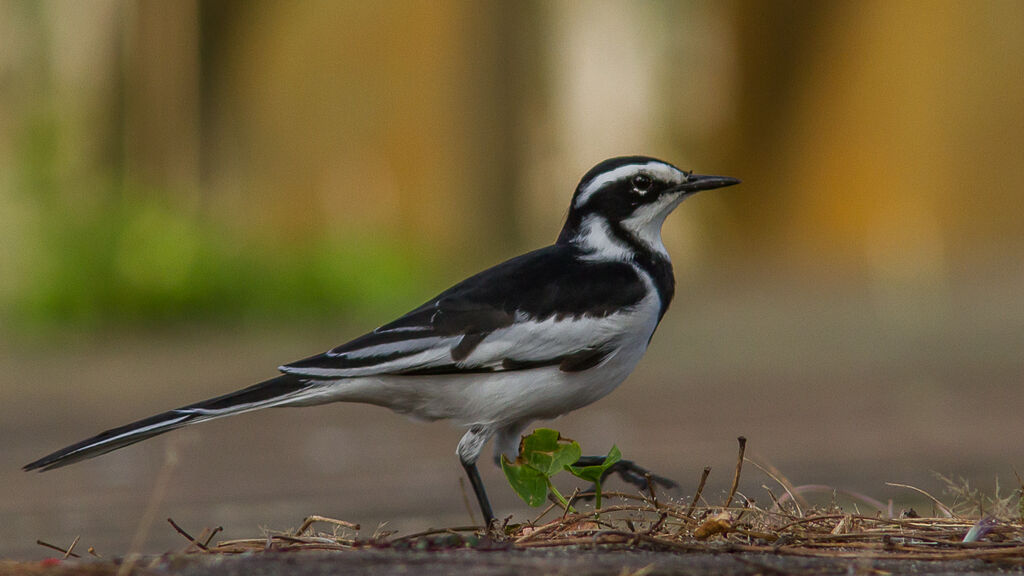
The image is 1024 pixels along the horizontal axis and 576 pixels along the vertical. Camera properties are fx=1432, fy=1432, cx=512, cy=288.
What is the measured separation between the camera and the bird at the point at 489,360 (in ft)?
14.5

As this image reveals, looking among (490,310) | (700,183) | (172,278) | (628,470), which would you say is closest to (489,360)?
(490,310)

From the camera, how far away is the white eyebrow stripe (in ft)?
16.3

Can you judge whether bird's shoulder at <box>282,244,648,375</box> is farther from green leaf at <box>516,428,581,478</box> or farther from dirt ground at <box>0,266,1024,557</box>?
dirt ground at <box>0,266,1024,557</box>

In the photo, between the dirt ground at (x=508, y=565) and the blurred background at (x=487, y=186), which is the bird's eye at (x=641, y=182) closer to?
the dirt ground at (x=508, y=565)

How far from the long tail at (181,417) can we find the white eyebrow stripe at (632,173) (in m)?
1.27

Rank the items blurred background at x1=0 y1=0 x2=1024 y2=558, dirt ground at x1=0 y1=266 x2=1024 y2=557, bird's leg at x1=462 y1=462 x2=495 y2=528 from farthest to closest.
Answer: blurred background at x1=0 y1=0 x2=1024 y2=558
dirt ground at x1=0 y1=266 x2=1024 y2=557
bird's leg at x1=462 y1=462 x2=495 y2=528

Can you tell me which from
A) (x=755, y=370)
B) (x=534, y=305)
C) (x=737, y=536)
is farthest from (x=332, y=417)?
(x=737, y=536)

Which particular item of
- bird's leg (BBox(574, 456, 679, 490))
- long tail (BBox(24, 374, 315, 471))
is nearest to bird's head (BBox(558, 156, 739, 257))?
bird's leg (BBox(574, 456, 679, 490))

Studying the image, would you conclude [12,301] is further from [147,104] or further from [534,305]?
[534,305]

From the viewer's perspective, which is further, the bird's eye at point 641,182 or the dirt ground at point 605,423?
the dirt ground at point 605,423

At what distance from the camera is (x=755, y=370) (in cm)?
1061

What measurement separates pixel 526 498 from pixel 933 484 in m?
2.73

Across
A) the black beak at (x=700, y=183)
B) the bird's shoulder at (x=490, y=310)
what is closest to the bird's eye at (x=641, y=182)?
the black beak at (x=700, y=183)

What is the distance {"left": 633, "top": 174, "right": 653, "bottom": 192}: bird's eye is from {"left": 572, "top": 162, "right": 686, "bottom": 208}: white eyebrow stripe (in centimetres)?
2
